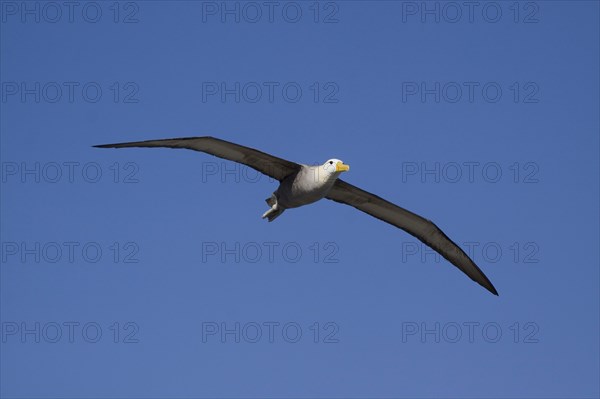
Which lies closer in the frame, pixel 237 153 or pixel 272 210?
pixel 237 153

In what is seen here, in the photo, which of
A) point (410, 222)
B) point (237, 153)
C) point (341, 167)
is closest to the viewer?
point (341, 167)

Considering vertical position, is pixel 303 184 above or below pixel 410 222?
below

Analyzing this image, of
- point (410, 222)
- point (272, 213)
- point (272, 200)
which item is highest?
point (410, 222)

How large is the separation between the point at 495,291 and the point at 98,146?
12.8m

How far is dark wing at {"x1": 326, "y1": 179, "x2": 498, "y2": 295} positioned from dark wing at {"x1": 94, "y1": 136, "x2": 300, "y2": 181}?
1.92 meters

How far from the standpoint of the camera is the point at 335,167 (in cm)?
2556

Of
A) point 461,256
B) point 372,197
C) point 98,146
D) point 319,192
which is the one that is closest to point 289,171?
point 319,192

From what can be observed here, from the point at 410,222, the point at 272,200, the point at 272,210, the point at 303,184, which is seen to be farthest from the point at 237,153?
the point at 410,222

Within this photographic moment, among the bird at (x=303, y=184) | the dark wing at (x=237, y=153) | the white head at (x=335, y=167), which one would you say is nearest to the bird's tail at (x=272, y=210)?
the bird at (x=303, y=184)

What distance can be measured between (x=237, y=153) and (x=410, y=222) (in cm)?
611

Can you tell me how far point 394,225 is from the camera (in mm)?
30469

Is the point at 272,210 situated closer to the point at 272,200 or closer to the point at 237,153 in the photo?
the point at 272,200

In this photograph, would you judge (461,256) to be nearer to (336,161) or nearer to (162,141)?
(336,161)

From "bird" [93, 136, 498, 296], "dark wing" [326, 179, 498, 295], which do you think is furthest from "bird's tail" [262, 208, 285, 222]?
"dark wing" [326, 179, 498, 295]
